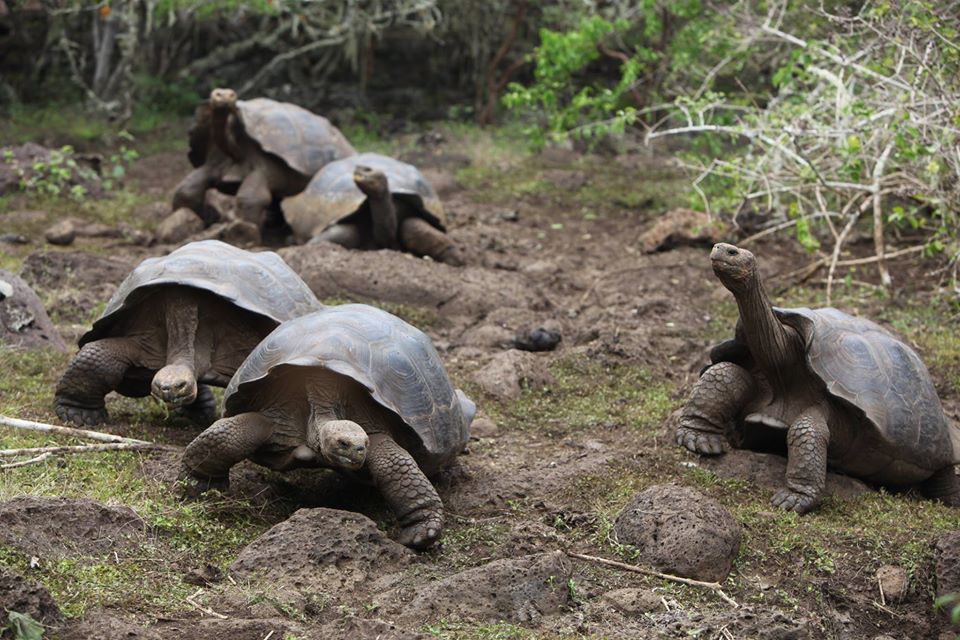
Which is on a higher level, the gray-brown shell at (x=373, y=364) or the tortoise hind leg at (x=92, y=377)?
the gray-brown shell at (x=373, y=364)

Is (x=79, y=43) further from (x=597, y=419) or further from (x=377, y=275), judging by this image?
(x=597, y=419)

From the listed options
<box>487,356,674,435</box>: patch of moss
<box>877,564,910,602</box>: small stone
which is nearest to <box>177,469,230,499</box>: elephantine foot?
<box>487,356,674,435</box>: patch of moss

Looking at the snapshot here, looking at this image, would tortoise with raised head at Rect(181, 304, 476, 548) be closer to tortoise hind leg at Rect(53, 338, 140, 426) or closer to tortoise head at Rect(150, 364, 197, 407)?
tortoise head at Rect(150, 364, 197, 407)

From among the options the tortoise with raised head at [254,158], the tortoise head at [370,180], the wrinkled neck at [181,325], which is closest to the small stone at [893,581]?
the wrinkled neck at [181,325]

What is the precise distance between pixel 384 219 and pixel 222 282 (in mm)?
3268

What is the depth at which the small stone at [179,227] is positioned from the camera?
810cm

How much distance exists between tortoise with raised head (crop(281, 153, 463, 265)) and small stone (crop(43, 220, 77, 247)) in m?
1.38

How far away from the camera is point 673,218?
8273mm

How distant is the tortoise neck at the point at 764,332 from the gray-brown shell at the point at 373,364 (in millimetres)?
1038

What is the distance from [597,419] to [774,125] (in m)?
2.94

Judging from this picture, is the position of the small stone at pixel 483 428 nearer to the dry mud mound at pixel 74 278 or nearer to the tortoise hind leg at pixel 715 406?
the tortoise hind leg at pixel 715 406

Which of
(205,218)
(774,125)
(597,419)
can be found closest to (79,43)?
(205,218)

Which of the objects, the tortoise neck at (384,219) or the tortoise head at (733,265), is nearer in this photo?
the tortoise head at (733,265)

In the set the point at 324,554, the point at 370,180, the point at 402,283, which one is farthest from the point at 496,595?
the point at 370,180
